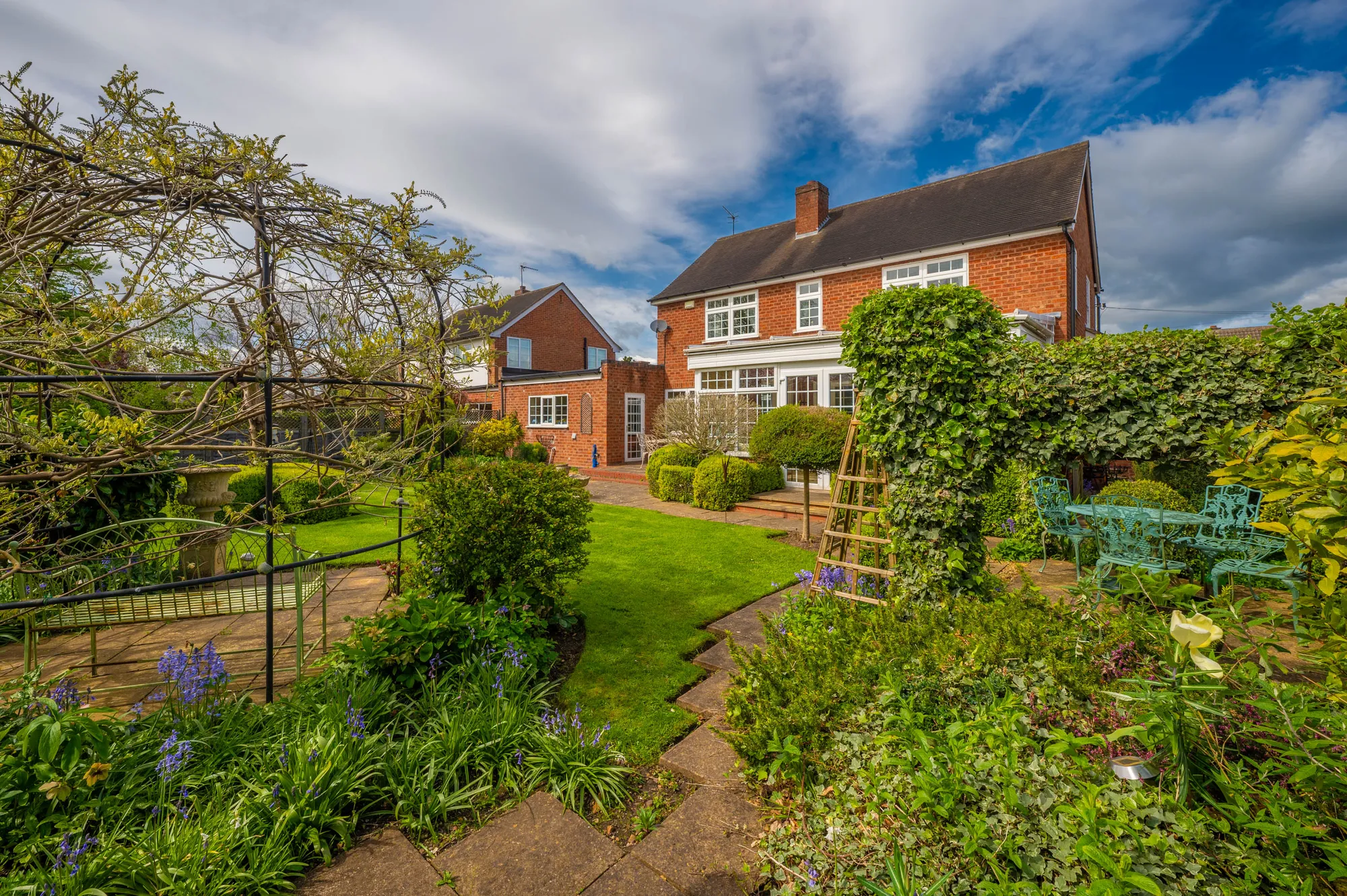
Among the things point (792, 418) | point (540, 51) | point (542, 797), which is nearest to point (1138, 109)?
point (792, 418)

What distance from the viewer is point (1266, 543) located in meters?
4.98

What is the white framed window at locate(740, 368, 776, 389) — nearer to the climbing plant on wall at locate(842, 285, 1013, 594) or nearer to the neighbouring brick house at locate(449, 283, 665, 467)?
the neighbouring brick house at locate(449, 283, 665, 467)

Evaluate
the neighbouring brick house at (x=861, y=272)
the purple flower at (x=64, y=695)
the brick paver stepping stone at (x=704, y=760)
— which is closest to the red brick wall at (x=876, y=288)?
the neighbouring brick house at (x=861, y=272)

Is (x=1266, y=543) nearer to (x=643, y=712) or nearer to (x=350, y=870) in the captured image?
(x=643, y=712)

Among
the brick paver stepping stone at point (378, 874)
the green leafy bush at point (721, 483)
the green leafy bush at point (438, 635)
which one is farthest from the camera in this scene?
the green leafy bush at point (721, 483)

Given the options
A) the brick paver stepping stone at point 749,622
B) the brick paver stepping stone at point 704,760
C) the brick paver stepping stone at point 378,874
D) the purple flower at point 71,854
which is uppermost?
the purple flower at point 71,854

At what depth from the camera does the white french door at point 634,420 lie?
60.9ft

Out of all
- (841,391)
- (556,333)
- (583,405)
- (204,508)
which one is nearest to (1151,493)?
(841,391)

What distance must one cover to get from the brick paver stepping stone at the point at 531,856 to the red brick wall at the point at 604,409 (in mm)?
15269

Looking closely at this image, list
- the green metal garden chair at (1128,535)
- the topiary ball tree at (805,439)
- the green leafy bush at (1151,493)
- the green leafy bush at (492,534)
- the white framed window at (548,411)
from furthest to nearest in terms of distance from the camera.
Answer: the white framed window at (548,411)
the topiary ball tree at (805,439)
the green leafy bush at (1151,493)
the green metal garden chair at (1128,535)
the green leafy bush at (492,534)

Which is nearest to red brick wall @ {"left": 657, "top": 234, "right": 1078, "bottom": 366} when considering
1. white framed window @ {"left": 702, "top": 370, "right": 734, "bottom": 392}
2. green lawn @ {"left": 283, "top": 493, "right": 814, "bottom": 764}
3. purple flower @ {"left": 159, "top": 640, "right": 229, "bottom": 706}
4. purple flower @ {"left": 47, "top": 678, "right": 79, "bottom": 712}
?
white framed window @ {"left": 702, "top": 370, "right": 734, "bottom": 392}

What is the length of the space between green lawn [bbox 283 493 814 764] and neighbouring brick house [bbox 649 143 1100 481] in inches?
218

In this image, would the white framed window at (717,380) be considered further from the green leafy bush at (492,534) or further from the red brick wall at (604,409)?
the green leafy bush at (492,534)

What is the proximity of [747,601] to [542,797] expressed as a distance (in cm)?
348
